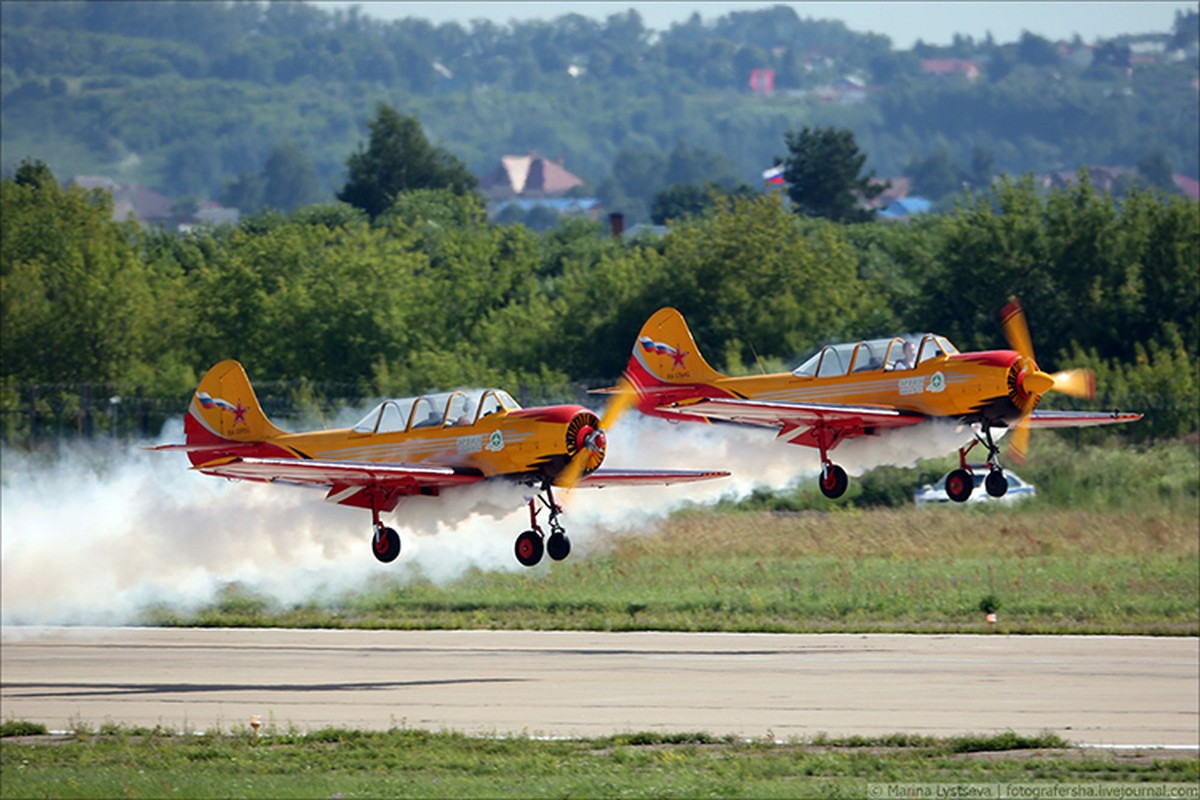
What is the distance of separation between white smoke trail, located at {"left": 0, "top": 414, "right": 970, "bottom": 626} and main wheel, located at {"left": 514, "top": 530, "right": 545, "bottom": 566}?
1.59 m

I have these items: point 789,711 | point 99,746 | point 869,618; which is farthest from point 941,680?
point 99,746

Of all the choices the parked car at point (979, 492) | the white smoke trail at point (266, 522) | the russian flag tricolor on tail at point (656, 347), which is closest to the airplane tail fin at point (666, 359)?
the russian flag tricolor on tail at point (656, 347)

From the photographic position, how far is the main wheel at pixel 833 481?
99.6 ft

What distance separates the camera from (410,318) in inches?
2896

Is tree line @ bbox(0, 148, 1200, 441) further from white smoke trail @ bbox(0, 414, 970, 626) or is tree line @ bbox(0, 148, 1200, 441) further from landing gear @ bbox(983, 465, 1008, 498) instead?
landing gear @ bbox(983, 465, 1008, 498)

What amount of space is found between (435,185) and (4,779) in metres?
125

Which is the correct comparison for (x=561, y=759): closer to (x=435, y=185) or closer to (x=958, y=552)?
(x=958, y=552)

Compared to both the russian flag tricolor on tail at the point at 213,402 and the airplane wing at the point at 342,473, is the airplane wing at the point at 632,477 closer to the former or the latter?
the airplane wing at the point at 342,473

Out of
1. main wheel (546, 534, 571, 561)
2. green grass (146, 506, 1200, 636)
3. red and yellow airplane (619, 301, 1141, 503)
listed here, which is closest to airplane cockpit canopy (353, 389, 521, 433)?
red and yellow airplane (619, 301, 1141, 503)

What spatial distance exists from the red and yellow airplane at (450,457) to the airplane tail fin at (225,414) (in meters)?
0.88

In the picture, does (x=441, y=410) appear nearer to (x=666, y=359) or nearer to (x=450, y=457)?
(x=450, y=457)

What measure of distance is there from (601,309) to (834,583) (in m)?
23.5

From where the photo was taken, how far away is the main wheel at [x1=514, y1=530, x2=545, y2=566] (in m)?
30.2

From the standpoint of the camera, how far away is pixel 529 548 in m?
30.3
